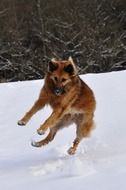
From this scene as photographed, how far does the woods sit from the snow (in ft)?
47.7

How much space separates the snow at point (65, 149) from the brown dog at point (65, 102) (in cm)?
27

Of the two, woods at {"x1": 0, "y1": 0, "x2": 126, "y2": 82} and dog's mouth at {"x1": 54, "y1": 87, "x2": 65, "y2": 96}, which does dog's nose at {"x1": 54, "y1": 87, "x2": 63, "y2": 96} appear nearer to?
dog's mouth at {"x1": 54, "y1": 87, "x2": 65, "y2": 96}

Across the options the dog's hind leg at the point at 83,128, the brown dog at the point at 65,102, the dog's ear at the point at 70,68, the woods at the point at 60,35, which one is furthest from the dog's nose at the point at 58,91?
the woods at the point at 60,35

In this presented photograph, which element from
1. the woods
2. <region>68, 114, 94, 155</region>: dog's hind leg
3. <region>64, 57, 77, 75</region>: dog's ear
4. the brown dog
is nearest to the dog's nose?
the brown dog

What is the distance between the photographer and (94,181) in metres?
6.55

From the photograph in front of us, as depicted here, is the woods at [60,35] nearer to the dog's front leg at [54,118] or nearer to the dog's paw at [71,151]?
the dog's paw at [71,151]

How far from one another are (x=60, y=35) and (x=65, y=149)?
1869cm

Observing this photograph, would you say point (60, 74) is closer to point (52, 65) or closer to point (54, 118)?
point (52, 65)

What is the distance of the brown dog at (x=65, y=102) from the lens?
302 inches

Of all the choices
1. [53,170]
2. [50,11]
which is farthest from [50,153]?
[50,11]

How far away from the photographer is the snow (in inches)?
264

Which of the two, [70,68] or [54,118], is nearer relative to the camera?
[70,68]

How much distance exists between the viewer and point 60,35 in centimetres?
2686

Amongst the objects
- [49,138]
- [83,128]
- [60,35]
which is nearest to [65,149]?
[49,138]
